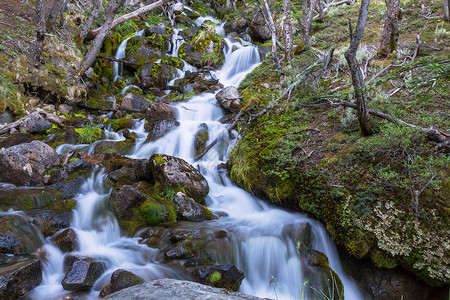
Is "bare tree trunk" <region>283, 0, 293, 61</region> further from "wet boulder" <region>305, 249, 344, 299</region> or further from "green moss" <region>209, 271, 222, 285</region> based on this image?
"green moss" <region>209, 271, 222, 285</region>

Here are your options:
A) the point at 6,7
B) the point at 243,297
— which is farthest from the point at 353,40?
the point at 6,7

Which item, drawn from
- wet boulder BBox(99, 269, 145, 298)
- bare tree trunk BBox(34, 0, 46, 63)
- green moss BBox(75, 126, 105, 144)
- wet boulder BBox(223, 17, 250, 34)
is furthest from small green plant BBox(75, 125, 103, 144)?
wet boulder BBox(223, 17, 250, 34)

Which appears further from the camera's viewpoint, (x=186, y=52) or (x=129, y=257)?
(x=186, y=52)

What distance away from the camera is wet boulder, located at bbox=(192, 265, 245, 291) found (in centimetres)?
361

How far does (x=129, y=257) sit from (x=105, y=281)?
0.65 metres

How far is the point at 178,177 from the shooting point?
5.96 meters

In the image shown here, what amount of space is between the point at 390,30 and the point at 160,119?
817 centimetres

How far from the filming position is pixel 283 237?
457cm

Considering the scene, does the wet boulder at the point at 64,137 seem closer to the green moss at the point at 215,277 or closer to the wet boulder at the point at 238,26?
the green moss at the point at 215,277

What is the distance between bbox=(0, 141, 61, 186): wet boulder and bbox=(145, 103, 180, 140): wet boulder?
3302 millimetres

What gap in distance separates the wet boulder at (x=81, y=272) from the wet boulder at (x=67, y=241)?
294 mm

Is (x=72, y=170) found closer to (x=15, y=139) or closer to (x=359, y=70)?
(x=15, y=139)

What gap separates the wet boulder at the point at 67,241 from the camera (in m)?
4.34

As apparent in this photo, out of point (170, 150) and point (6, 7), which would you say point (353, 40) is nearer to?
point (170, 150)
